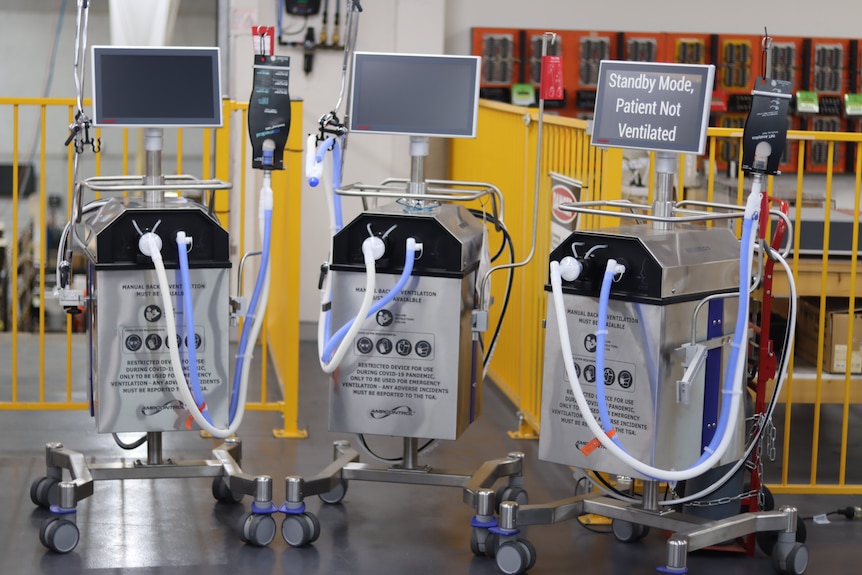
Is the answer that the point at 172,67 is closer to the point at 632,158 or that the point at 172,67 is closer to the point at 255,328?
the point at 255,328

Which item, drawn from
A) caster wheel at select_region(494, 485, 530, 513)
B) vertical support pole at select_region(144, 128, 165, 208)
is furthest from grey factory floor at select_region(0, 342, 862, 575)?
vertical support pole at select_region(144, 128, 165, 208)

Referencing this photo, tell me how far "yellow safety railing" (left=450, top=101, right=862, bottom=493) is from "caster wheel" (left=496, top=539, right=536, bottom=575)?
870mm

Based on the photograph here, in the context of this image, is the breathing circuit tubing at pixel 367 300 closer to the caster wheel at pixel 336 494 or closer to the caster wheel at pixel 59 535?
the caster wheel at pixel 336 494

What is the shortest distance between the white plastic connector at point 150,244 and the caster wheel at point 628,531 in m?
1.62

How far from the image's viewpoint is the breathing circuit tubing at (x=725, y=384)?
3191 mm

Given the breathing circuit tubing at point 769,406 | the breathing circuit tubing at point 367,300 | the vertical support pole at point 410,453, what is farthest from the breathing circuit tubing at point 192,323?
the breathing circuit tubing at point 769,406

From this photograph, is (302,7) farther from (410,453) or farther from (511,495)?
(511,495)

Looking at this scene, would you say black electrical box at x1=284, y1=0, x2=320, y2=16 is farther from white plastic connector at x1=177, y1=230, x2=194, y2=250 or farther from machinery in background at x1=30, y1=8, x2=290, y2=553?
white plastic connector at x1=177, y1=230, x2=194, y2=250

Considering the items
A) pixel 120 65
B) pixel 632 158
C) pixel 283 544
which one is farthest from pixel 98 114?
pixel 632 158

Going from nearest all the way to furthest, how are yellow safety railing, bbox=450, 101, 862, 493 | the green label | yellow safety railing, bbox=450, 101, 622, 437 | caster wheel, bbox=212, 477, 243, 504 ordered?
caster wheel, bbox=212, 477, 243, 504 < yellow safety railing, bbox=450, 101, 862, 493 < yellow safety railing, bbox=450, 101, 622, 437 < the green label

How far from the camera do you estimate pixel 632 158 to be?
6262 millimetres

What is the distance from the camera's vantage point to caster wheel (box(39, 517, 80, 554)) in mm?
3607

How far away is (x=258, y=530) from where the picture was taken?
370 centimetres

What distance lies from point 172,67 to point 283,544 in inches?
58.8
